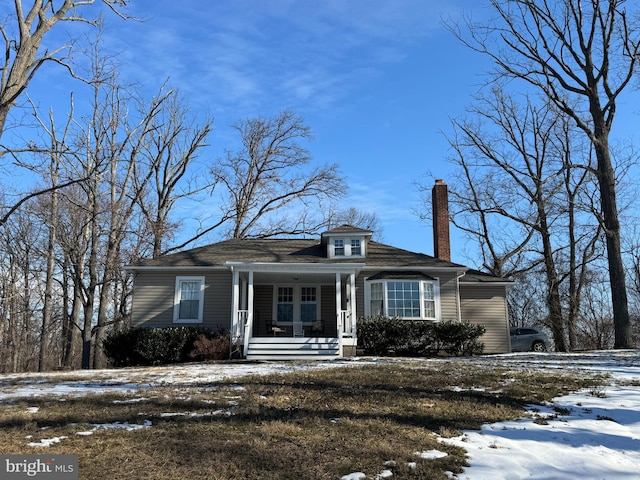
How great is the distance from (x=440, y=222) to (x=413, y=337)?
5771mm

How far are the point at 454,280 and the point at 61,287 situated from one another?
877 inches

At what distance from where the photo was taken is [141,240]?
80.7ft

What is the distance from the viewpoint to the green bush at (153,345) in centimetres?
1498

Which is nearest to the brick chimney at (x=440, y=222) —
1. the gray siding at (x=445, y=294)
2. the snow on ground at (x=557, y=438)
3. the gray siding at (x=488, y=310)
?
the gray siding at (x=488, y=310)

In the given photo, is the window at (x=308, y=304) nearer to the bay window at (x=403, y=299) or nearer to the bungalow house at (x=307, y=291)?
the bungalow house at (x=307, y=291)

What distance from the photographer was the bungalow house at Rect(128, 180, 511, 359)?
1678cm

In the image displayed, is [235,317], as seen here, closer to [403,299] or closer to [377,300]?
[377,300]

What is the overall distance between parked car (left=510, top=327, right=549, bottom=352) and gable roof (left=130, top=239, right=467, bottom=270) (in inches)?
233

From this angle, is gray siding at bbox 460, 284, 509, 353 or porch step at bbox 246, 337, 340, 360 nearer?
porch step at bbox 246, 337, 340, 360

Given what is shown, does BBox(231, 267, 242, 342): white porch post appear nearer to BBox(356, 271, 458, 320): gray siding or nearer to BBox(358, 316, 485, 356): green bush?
BBox(358, 316, 485, 356): green bush

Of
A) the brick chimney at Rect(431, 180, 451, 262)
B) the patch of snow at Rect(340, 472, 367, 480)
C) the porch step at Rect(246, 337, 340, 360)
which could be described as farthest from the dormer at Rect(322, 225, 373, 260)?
the patch of snow at Rect(340, 472, 367, 480)

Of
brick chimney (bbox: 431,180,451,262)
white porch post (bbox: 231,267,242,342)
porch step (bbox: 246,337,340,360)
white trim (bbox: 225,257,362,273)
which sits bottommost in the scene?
porch step (bbox: 246,337,340,360)

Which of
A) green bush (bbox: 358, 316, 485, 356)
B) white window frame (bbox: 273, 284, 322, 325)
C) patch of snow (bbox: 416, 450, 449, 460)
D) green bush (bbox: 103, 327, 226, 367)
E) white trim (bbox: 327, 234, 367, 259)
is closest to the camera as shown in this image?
patch of snow (bbox: 416, 450, 449, 460)

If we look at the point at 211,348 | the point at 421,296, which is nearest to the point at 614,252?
the point at 421,296
